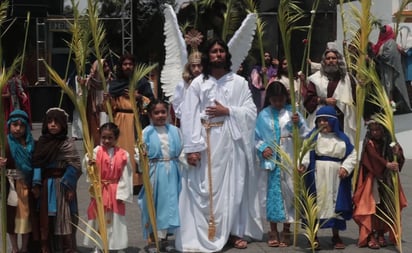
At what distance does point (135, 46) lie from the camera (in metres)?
20.8

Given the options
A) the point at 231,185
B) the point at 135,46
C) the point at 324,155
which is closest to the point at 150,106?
the point at 231,185

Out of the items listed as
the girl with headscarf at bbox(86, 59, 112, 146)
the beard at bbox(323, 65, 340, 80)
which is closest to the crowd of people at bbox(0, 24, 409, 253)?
the beard at bbox(323, 65, 340, 80)

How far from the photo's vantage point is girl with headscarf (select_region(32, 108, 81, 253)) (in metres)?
6.27

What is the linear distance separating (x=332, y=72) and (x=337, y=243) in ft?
6.28

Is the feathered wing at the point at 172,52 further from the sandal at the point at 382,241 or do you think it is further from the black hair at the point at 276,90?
the sandal at the point at 382,241

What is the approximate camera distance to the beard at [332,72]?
7.76 m

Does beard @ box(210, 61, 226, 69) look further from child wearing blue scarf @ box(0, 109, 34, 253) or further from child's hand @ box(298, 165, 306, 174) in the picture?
child wearing blue scarf @ box(0, 109, 34, 253)

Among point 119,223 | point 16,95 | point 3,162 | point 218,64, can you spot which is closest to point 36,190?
point 3,162

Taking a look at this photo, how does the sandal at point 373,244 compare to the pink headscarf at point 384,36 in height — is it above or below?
below

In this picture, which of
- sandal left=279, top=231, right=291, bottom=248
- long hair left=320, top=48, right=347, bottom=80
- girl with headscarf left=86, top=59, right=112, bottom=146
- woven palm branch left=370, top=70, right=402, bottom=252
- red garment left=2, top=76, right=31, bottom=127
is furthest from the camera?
red garment left=2, top=76, right=31, bottom=127

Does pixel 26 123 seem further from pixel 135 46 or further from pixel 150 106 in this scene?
pixel 135 46

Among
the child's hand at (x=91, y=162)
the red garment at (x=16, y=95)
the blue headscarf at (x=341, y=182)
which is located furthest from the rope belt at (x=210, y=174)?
the red garment at (x=16, y=95)

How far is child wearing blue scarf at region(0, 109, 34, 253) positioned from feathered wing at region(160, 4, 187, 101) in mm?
2251

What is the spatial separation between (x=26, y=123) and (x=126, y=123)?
2.44 metres
